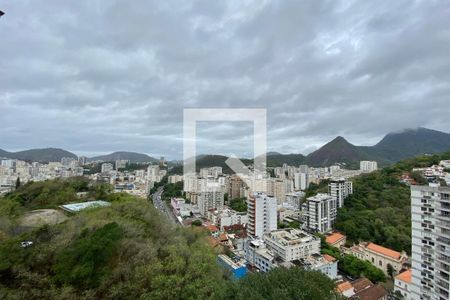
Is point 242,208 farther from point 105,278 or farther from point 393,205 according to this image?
point 105,278

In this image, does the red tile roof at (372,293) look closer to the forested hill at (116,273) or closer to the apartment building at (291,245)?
the apartment building at (291,245)

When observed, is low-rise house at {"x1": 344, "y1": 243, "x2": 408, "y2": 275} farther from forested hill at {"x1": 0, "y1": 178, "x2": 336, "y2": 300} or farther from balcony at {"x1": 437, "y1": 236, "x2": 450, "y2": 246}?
forested hill at {"x1": 0, "y1": 178, "x2": 336, "y2": 300}

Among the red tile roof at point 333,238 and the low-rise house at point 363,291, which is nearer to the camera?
the low-rise house at point 363,291

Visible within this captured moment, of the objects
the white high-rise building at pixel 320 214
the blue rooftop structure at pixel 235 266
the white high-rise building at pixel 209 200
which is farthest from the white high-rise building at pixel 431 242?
the white high-rise building at pixel 209 200

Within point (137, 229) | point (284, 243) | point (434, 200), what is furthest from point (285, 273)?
point (284, 243)

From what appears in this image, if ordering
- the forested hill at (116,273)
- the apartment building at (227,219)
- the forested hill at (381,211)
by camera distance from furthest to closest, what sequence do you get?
the apartment building at (227,219), the forested hill at (381,211), the forested hill at (116,273)
